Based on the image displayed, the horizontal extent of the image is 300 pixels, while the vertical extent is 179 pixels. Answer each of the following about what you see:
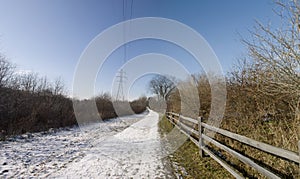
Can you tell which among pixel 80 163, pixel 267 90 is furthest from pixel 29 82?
pixel 267 90

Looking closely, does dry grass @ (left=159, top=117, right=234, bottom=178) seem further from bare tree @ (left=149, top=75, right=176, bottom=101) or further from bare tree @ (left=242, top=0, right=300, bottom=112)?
bare tree @ (left=149, top=75, right=176, bottom=101)

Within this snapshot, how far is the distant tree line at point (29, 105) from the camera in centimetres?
855

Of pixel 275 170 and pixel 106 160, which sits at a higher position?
pixel 275 170

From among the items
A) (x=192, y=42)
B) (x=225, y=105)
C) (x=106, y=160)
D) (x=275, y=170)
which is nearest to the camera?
(x=275, y=170)

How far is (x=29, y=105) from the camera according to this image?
1034 centimetres

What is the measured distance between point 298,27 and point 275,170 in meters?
3.05

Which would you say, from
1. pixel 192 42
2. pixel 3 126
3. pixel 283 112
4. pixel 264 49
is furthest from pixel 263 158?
pixel 3 126

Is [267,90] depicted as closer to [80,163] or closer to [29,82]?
[80,163]

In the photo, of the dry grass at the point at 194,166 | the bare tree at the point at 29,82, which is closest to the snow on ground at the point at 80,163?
the dry grass at the point at 194,166

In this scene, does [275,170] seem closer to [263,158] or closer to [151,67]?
[263,158]

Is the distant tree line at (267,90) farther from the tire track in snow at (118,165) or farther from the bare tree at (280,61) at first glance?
the tire track in snow at (118,165)

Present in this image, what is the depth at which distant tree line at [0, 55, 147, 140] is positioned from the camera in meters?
8.55

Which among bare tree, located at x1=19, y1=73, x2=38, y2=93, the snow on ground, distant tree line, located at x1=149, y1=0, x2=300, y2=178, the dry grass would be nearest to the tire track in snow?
the snow on ground

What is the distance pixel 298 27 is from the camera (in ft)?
11.4
